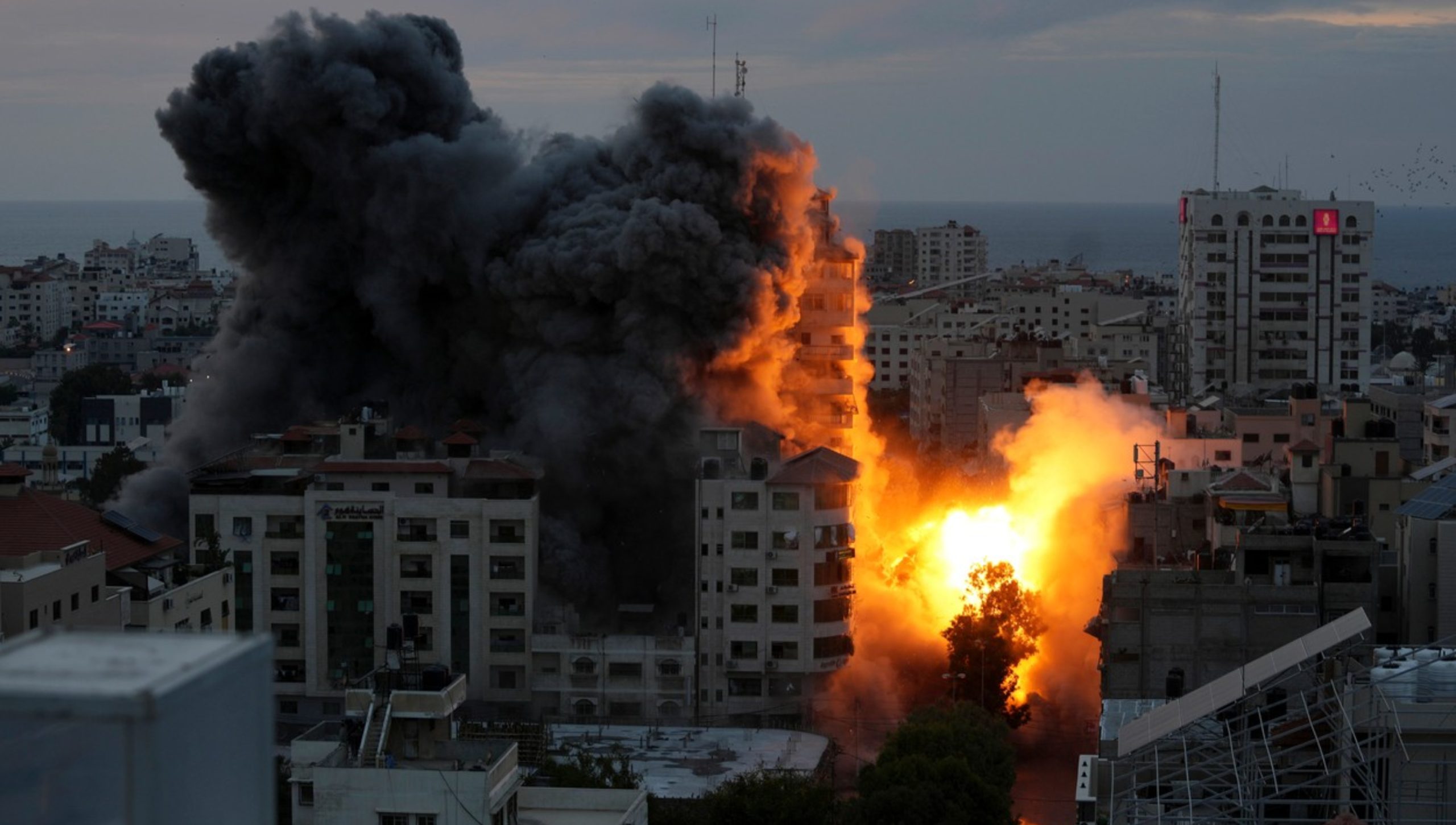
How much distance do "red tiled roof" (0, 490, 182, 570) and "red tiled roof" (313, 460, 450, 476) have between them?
4.93 meters

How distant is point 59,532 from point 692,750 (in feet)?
29.7

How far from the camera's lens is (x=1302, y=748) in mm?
18312

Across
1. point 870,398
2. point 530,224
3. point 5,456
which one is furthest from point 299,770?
point 870,398

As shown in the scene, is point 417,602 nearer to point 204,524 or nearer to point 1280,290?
point 204,524

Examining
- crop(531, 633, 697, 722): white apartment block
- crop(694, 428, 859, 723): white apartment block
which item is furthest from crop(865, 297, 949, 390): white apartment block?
crop(531, 633, 697, 722): white apartment block

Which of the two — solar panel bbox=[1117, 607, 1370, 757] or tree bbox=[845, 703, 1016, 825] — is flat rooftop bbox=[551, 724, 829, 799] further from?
solar panel bbox=[1117, 607, 1370, 757]

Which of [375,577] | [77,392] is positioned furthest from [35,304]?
[375,577]

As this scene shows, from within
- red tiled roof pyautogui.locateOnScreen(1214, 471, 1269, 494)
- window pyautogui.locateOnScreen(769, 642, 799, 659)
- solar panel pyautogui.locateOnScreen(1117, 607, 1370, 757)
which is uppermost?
red tiled roof pyautogui.locateOnScreen(1214, 471, 1269, 494)

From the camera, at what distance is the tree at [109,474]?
2020 inches

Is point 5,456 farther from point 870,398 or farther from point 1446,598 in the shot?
point 1446,598

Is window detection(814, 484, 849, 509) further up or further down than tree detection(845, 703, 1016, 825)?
further up

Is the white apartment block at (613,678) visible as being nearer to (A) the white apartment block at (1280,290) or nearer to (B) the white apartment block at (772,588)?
(B) the white apartment block at (772,588)

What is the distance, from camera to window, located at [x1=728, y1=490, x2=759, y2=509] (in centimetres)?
3291

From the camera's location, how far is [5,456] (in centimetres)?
6275
